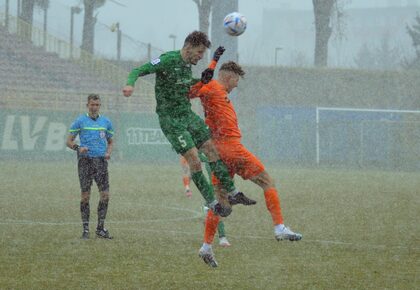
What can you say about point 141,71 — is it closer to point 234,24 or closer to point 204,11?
point 234,24

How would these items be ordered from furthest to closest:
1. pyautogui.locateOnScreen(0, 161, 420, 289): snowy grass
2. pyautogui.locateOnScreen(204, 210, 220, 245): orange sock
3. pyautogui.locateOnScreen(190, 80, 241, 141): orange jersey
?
pyautogui.locateOnScreen(190, 80, 241, 141): orange jersey
pyautogui.locateOnScreen(204, 210, 220, 245): orange sock
pyautogui.locateOnScreen(0, 161, 420, 289): snowy grass

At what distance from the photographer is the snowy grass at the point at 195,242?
9648 millimetres

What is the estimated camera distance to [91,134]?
13.8 meters

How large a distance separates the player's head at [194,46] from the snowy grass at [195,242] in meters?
2.38

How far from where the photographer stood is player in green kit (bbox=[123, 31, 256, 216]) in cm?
1093

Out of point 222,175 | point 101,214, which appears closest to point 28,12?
point 101,214

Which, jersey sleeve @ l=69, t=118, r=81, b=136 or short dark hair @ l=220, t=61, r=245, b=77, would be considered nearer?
short dark hair @ l=220, t=61, r=245, b=77

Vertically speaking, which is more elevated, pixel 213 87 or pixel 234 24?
pixel 234 24

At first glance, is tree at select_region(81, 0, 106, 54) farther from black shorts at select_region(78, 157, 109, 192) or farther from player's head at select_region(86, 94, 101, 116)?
black shorts at select_region(78, 157, 109, 192)

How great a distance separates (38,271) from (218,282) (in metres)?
1.94

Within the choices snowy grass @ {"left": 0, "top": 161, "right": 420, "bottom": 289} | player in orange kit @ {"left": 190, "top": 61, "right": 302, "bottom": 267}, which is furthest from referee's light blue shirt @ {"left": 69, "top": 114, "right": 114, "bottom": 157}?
player in orange kit @ {"left": 190, "top": 61, "right": 302, "bottom": 267}

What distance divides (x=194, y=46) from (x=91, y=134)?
3.37m

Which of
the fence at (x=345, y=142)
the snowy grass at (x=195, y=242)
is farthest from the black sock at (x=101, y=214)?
the fence at (x=345, y=142)

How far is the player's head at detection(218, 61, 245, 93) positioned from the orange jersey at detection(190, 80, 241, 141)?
134mm
